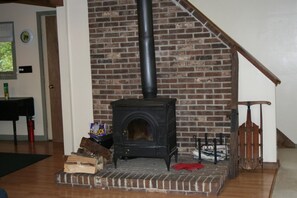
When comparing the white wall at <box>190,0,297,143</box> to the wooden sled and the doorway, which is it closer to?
the wooden sled

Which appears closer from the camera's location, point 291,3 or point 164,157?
point 164,157

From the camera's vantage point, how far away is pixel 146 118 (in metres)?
4.10

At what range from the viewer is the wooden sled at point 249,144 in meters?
4.30

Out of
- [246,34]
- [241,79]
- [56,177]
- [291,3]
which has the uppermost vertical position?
[291,3]

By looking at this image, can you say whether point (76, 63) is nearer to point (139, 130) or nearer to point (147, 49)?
point (147, 49)

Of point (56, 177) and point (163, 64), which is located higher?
point (163, 64)

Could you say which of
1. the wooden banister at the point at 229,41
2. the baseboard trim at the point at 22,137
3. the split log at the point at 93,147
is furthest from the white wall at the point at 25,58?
the wooden banister at the point at 229,41

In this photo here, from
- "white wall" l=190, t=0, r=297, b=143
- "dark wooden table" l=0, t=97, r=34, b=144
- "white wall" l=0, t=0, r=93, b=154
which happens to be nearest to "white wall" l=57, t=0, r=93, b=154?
"white wall" l=0, t=0, r=93, b=154

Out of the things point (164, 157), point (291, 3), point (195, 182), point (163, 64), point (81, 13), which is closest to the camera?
point (195, 182)

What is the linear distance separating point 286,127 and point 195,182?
2.44 metres

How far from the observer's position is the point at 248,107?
429 centimetres

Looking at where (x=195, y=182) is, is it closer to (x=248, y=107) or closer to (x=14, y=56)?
(x=248, y=107)

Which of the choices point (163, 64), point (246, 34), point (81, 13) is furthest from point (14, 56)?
point (246, 34)

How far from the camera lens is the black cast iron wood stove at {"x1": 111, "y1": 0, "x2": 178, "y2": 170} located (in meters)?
4.06
